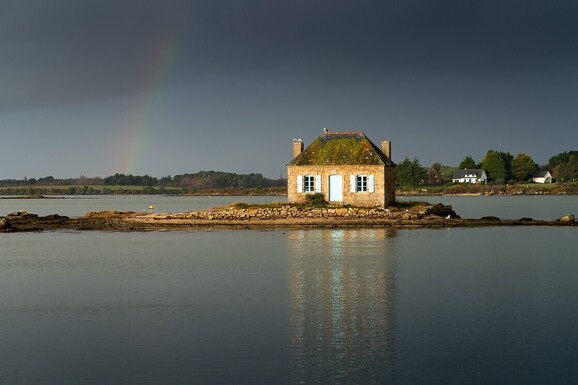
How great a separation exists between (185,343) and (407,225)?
111 ft

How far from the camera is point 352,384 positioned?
12477mm

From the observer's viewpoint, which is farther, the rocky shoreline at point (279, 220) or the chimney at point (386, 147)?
the chimney at point (386, 147)

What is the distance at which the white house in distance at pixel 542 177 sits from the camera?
16488cm

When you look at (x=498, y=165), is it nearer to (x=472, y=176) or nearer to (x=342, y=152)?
(x=472, y=176)

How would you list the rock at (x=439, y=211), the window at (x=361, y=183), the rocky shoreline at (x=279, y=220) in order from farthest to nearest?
1. the rock at (x=439, y=211)
2. the window at (x=361, y=183)
3. the rocky shoreline at (x=279, y=220)

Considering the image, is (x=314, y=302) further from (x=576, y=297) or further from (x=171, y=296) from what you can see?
(x=576, y=297)

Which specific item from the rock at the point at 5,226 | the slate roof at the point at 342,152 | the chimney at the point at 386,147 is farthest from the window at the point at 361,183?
the rock at the point at 5,226

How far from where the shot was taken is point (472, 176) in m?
162

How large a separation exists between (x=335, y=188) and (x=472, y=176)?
117792 mm

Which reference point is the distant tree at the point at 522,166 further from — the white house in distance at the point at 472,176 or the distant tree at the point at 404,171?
the distant tree at the point at 404,171

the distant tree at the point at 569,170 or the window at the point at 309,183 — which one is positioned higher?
the distant tree at the point at 569,170

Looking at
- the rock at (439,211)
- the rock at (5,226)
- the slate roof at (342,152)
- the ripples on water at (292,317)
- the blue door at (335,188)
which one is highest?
the slate roof at (342,152)

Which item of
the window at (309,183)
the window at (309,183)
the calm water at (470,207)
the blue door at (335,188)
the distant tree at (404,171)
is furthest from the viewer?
the distant tree at (404,171)

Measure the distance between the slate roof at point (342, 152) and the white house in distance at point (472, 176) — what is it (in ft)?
Answer: 373
